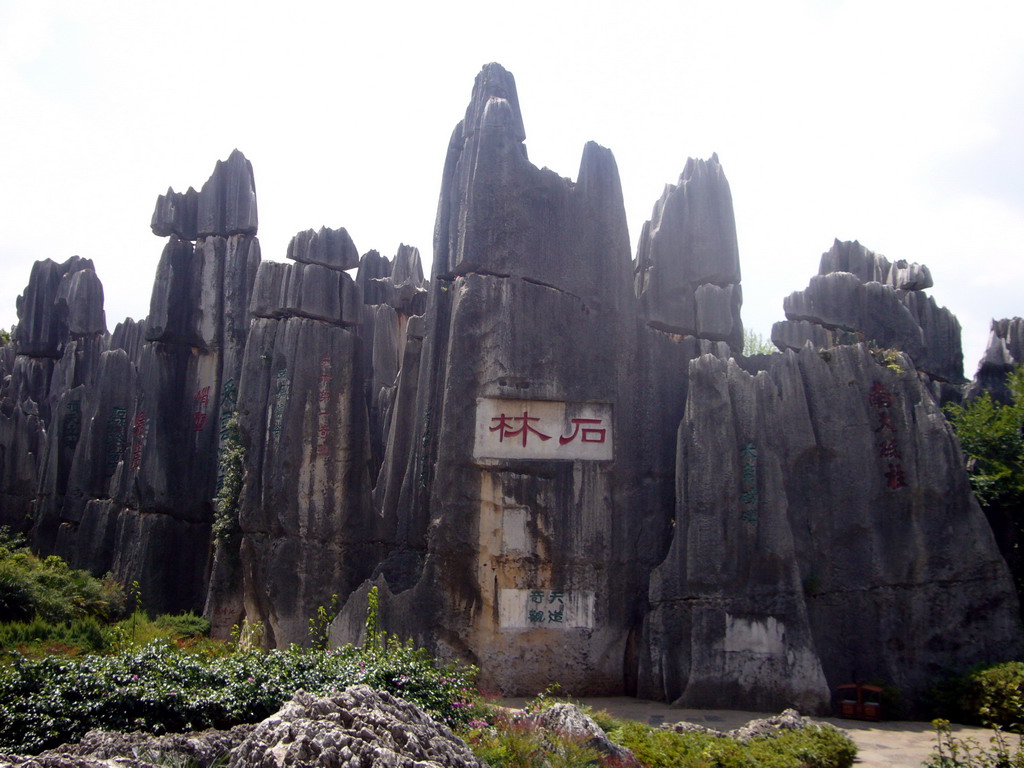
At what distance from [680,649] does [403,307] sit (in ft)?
37.2

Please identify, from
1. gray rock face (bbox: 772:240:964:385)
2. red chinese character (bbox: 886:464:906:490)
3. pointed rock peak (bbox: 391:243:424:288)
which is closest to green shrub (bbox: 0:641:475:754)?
red chinese character (bbox: 886:464:906:490)

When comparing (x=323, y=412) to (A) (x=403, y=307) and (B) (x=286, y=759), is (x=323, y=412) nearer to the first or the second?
(A) (x=403, y=307)

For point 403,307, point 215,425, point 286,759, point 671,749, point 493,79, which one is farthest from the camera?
point 403,307

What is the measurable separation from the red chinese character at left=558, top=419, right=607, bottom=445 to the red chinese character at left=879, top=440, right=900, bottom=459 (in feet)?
12.8

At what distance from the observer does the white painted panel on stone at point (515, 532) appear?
12.6 metres

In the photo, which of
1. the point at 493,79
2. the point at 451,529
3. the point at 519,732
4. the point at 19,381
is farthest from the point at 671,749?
the point at 19,381

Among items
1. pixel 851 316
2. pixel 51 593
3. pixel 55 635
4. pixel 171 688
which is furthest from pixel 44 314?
pixel 171 688

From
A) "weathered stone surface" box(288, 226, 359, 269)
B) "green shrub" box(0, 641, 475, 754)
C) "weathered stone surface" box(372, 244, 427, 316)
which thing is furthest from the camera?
"weathered stone surface" box(372, 244, 427, 316)

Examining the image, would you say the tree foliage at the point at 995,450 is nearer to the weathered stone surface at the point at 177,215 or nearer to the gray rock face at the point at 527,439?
the gray rock face at the point at 527,439

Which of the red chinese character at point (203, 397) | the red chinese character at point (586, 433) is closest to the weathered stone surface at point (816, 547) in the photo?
the red chinese character at point (586, 433)

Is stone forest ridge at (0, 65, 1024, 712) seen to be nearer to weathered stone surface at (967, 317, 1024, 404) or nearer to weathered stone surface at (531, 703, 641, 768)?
weathered stone surface at (531, 703, 641, 768)

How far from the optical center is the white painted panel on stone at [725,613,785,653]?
11672 millimetres

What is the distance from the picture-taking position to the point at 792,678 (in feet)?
37.8

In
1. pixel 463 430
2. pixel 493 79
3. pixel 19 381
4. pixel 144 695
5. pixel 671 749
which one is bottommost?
pixel 671 749
